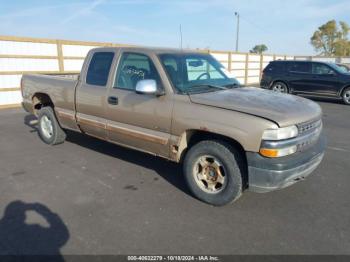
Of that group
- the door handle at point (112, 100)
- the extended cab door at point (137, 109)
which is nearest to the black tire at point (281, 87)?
the extended cab door at point (137, 109)

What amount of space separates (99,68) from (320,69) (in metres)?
11.3

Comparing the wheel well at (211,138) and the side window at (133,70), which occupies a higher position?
the side window at (133,70)

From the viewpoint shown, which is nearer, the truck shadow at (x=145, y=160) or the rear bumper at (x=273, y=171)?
the rear bumper at (x=273, y=171)

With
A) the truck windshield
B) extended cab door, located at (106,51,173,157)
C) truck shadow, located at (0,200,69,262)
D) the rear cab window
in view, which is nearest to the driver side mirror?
extended cab door, located at (106,51,173,157)

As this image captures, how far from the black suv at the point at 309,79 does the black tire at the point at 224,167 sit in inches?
440

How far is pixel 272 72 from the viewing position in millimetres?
14195

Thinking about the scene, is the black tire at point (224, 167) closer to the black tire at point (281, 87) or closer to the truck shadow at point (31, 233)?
the truck shadow at point (31, 233)

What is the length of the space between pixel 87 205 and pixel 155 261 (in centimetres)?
135

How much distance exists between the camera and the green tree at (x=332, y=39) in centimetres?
6700

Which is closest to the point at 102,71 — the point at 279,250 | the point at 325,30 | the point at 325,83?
the point at 279,250

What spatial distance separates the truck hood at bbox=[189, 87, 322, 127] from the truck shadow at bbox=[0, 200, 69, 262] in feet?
6.93

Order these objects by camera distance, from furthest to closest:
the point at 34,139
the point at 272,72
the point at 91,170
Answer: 1. the point at 272,72
2. the point at 34,139
3. the point at 91,170

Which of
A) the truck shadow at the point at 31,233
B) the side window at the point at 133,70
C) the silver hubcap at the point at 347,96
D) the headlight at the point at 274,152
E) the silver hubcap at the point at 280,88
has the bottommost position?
the truck shadow at the point at 31,233

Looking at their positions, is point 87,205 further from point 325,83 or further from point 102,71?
point 325,83
